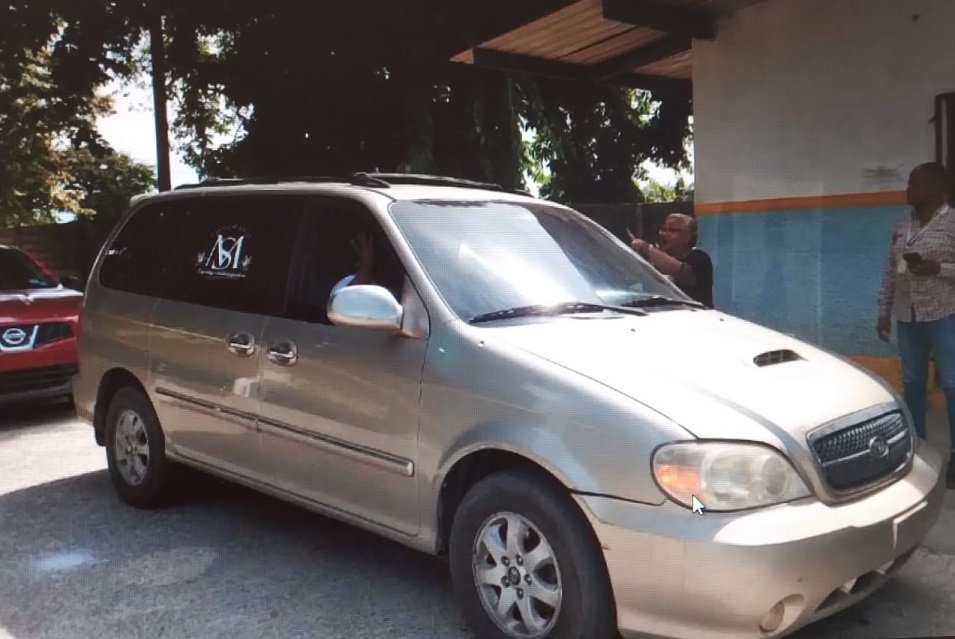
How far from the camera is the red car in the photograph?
25.0 feet

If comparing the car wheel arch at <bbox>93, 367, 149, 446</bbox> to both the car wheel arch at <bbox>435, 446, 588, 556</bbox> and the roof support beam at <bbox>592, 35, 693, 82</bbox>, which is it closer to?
the car wheel arch at <bbox>435, 446, 588, 556</bbox>

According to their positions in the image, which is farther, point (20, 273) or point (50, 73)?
point (50, 73)

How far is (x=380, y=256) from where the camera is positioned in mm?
4059

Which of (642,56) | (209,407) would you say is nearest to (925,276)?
(209,407)

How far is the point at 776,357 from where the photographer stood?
11.6 feet

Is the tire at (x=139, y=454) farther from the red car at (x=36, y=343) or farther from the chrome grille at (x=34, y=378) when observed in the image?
the chrome grille at (x=34, y=378)

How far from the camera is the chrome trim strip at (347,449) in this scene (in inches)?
145

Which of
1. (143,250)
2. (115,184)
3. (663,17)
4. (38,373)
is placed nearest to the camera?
(143,250)

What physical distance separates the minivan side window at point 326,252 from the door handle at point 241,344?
0.85 ft

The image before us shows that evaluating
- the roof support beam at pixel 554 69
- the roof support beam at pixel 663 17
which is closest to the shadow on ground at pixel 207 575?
the roof support beam at pixel 663 17

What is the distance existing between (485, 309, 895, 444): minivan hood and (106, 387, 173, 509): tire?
2570 millimetres

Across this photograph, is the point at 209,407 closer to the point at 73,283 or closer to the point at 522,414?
the point at 522,414

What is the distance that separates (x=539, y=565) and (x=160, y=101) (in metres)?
13.8

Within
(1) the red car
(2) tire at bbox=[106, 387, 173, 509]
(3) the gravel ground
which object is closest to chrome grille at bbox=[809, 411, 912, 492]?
(3) the gravel ground
